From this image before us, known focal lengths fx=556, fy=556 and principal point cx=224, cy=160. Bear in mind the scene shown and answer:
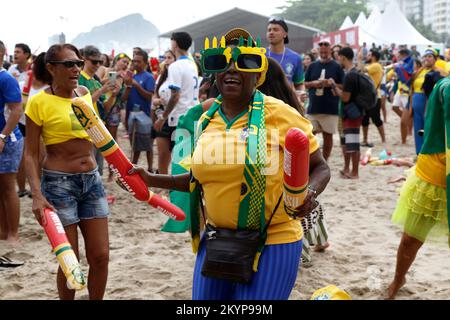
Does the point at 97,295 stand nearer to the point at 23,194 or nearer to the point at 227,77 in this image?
the point at 227,77

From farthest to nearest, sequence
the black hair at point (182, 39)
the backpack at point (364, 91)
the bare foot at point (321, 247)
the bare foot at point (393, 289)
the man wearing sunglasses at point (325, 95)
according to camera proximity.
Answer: the man wearing sunglasses at point (325, 95)
the backpack at point (364, 91)
the black hair at point (182, 39)
the bare foot at point (321, 247)
the bare foot at point (393, 289)

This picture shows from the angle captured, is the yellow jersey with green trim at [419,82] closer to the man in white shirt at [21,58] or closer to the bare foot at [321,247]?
the bare foot at [321,247]

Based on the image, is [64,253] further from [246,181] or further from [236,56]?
[236,56]

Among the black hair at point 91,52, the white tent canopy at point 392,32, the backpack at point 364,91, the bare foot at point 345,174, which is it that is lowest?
the bare foot at point 345,174

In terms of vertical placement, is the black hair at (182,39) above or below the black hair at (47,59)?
above

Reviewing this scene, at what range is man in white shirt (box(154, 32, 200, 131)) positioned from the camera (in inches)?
266

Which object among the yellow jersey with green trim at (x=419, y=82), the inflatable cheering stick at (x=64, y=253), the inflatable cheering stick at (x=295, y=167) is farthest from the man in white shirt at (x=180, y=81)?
the inflatable cheering stick at (x=295, y=167)

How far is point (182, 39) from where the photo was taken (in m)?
6.71

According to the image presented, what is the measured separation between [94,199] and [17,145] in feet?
7.65

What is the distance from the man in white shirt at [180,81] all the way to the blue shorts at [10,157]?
195cm

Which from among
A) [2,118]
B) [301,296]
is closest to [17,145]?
[2,118]

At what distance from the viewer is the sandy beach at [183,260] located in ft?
14.8

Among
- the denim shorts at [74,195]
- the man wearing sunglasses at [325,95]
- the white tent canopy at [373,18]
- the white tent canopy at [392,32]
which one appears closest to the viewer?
the denim shorts at [74,195]

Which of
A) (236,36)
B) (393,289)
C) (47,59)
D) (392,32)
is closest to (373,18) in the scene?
(392,32)
